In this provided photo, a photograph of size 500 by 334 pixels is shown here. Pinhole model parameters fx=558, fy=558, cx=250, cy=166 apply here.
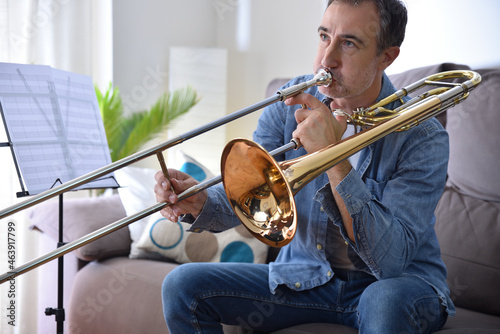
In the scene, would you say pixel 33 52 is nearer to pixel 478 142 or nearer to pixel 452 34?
pixel 452 34

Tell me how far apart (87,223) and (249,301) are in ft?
2.78

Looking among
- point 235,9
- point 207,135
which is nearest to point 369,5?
point 207,135

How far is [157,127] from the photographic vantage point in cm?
300

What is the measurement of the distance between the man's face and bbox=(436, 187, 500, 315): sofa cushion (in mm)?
582

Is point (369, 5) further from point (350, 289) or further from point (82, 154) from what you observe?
point (82, 154)

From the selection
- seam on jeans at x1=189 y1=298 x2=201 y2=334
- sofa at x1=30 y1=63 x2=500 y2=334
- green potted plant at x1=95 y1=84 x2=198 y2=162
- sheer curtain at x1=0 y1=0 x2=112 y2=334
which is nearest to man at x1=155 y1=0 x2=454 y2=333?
Result: seam on jeans at x1=189 y1=298 x2=201 y2=334

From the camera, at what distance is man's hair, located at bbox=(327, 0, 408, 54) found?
142 centimetres

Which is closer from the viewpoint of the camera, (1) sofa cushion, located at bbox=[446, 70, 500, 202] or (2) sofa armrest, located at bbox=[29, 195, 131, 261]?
(1) sofa cushion, located at bbox=[446, 70, 500, 202]

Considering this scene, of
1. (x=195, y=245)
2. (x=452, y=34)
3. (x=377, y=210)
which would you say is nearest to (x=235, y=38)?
(x=452, y=34)

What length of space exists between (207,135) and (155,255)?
1.48 m

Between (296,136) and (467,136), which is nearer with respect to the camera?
(296,136)

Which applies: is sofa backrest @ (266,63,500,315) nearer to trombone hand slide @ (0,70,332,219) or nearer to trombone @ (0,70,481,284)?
trombone @ (0,70,481,284)

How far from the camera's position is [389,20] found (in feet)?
4.72

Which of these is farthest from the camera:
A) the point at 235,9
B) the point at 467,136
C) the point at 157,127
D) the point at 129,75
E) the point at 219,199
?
the point at 235,9
